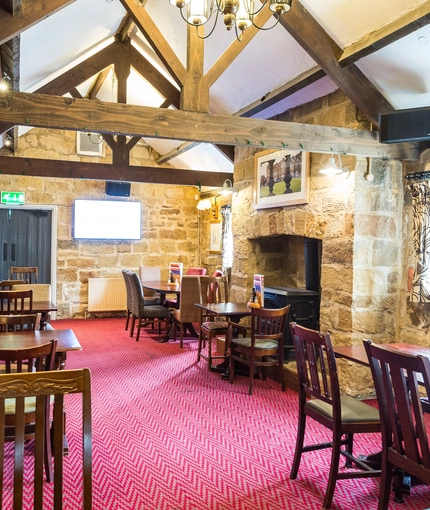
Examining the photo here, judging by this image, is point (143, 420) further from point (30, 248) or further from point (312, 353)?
point (30, 248)

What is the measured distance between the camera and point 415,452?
201 cm

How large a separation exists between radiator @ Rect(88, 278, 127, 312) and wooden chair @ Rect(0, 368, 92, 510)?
7.15 meters

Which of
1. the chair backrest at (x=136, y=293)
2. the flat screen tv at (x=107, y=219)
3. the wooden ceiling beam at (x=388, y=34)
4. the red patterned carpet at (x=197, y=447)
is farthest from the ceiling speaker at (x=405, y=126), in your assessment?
the flat screen tv at (x=107, y=219)

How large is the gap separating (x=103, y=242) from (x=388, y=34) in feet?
20.9

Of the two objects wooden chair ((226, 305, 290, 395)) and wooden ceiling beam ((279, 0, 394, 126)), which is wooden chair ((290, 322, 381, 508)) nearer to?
wooden chair ((226, 305, 290, 395))

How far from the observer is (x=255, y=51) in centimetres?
468

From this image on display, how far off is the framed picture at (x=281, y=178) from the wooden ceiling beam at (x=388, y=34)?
1.18 metres

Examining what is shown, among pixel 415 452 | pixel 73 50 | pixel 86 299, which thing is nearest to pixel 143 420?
pixel 415 452

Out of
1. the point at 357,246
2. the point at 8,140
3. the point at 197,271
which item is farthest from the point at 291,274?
the point at 8,140

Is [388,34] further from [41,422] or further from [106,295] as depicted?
[106,295]

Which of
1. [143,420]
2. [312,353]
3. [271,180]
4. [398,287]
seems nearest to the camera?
[312,353]

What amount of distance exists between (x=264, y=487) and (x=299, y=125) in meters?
2.61

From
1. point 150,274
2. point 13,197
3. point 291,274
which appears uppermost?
point 13,197

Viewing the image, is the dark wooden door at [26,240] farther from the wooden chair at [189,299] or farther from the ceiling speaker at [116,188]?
the wooden chair at [189,299]
